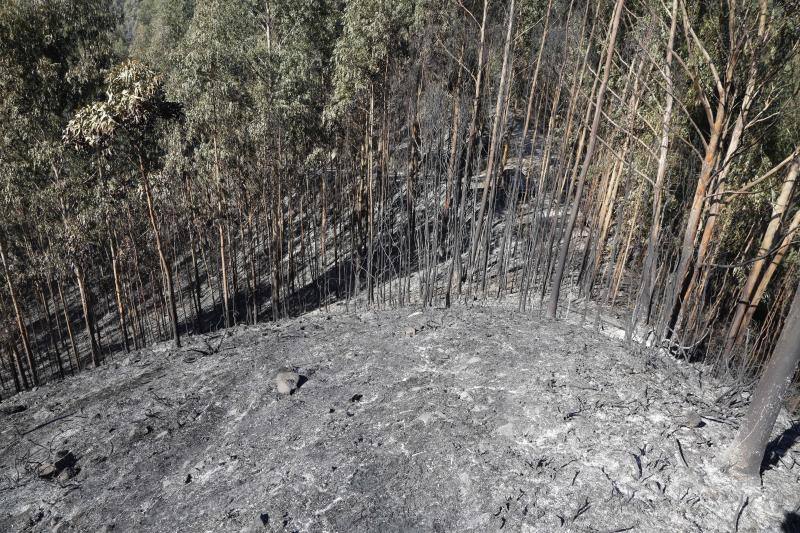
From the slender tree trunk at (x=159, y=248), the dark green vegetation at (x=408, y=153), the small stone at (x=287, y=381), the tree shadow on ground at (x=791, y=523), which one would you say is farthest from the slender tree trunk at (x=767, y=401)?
the slender tree trunk at (x=159, y=248)

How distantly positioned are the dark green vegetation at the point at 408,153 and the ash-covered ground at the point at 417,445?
136 centimetres

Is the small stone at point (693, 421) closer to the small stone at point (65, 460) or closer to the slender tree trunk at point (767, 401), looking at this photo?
the slender tree trunk at point (767, 401)

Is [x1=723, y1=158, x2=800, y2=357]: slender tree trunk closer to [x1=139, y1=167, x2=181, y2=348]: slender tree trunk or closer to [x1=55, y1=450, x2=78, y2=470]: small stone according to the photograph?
[x1=55, y1=450, x2=78, y2=470]: small stone

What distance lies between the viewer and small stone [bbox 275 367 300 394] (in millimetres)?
5669

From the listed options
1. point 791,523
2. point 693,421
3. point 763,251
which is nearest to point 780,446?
point 693,421

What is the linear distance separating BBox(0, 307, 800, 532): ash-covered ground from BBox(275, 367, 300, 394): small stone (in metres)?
0.09

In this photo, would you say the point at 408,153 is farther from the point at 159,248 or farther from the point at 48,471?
the point at 48,471

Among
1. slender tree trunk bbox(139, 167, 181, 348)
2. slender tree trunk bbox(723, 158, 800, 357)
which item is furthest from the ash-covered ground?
slender tree trunk bbox(723, 158, 800, 357)

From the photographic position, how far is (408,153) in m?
9.83

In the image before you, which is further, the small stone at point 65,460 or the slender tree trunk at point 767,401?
→ the small stone at point 65,460

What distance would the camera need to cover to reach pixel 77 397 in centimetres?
736

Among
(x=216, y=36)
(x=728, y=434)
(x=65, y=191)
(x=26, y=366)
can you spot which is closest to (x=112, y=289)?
(x=26, y=366)

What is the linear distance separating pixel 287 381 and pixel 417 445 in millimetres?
2039

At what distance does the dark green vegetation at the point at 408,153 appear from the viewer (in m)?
6.35
